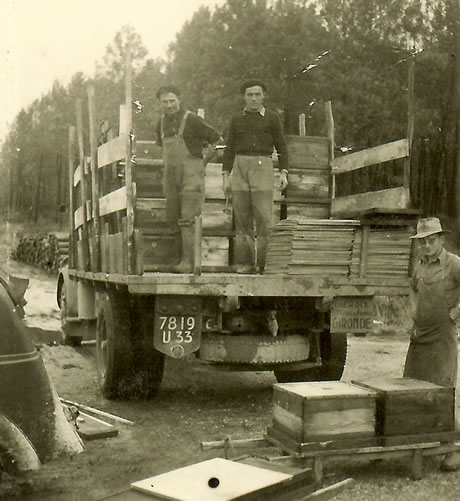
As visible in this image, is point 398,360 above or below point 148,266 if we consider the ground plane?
below

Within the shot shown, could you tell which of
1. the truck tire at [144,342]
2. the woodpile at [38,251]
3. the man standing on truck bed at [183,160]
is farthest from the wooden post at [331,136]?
the woodpile at [38,251]

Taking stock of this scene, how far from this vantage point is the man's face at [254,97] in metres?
7.04

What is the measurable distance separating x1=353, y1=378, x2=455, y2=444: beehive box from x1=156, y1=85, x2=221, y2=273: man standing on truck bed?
2744mm

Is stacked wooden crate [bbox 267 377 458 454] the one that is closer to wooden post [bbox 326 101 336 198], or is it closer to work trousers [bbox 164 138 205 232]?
work trousers [bbox 164 138 205 232]

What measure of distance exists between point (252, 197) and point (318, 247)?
131 centimetres

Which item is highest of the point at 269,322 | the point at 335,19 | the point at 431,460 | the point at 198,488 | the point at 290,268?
the point at 335,19

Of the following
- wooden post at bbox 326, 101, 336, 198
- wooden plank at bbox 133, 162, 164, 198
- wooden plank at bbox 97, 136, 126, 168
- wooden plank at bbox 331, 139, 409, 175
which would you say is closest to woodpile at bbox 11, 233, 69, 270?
wooden plank at bbox 133, 162, 164, 198

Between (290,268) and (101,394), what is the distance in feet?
7.34

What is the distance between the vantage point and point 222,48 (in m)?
10.3

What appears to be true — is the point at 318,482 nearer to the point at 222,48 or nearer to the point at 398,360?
the point at 398,360

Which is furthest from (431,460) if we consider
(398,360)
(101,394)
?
(398,360)

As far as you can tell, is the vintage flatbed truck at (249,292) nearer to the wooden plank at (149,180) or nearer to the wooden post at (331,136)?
the wooden plank at (149,180)

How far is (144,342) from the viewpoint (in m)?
6.51

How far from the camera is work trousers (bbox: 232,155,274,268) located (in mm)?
7012
